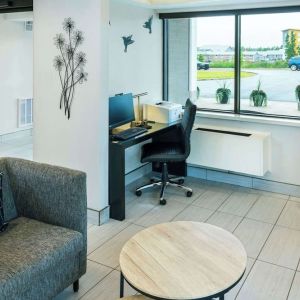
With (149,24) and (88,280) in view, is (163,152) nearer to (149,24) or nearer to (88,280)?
(149,24)

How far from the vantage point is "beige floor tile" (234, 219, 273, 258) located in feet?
10.2

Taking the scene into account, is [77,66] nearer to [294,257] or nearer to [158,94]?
[158,94]

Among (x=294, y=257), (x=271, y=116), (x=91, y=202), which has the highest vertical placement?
(x=271, y=116)

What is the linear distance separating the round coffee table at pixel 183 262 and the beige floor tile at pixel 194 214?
1223mm

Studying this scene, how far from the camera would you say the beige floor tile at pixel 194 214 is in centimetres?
367

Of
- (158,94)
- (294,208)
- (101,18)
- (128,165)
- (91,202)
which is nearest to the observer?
(101,18)

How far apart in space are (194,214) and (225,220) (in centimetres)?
31

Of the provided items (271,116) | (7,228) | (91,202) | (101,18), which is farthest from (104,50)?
(271,116)

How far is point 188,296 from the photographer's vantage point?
1.74 meters

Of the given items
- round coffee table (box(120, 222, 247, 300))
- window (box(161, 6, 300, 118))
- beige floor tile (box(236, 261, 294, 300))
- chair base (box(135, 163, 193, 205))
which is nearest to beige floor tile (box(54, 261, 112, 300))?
round coffee table (box(120, 222, 247, 300))

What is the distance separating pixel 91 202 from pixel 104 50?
54.5 inches

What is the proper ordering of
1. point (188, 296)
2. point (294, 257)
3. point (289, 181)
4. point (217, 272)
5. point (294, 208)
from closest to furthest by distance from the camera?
1. point (188, 296)
2. point (217, 272)
3. point (294, 257)
4. point (294, 208)
5. point (289, 181)

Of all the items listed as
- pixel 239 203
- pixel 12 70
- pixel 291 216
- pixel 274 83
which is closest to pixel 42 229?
pixel 239 203

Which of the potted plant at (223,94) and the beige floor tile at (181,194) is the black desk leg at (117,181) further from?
the potted plant at (223,94)
